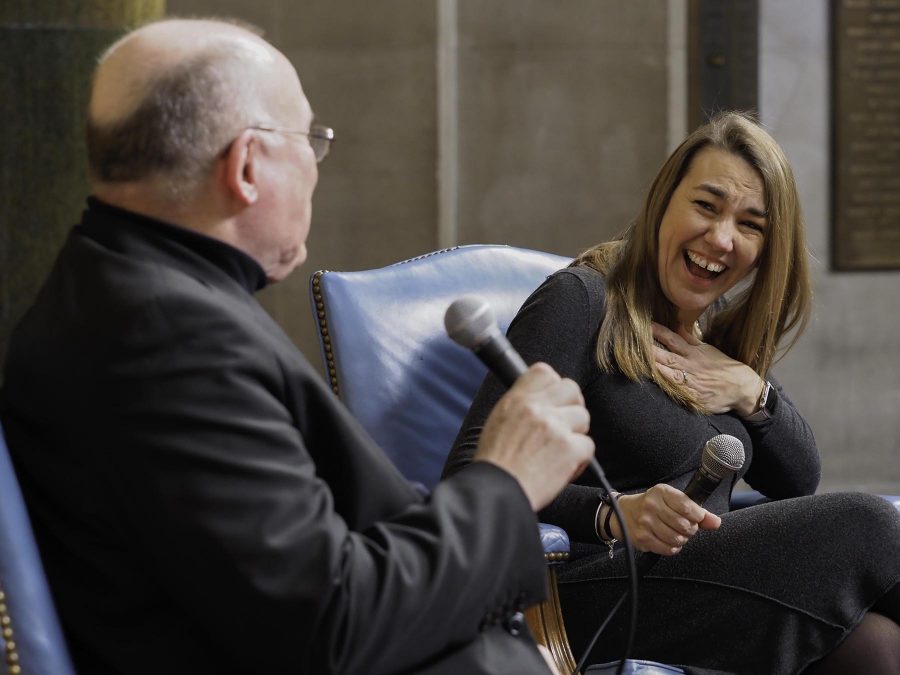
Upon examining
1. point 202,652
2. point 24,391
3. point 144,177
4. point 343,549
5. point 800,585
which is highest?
point 144,177

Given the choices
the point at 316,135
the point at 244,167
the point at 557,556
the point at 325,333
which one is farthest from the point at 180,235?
the point at 325,333

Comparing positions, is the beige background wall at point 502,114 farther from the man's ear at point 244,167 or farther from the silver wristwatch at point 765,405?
the man's ear at point 244,167

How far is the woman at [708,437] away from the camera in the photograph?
1873mm

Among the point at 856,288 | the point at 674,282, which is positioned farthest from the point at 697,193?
the point at 856,288

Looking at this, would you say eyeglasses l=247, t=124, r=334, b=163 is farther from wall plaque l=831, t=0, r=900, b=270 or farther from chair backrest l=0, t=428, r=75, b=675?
wall plaque l=831, t=0, r=900, b=270

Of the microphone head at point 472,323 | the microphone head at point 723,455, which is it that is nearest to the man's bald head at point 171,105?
the microphone head at point 472,323

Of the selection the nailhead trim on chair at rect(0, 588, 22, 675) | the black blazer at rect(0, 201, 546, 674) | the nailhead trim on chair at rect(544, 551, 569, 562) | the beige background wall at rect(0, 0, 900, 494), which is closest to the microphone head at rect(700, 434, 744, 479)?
the nailhead trim on chair at rect(544, 551, 569, 562)

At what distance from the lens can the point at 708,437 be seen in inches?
85.2

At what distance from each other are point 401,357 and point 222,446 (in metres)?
1.33

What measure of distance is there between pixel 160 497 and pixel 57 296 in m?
0.25

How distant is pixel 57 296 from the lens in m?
1.15

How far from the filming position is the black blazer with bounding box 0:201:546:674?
1.03 m

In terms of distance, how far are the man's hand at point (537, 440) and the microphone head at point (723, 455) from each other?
1.63 feet

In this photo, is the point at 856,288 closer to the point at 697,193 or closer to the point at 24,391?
the point at 697,193
